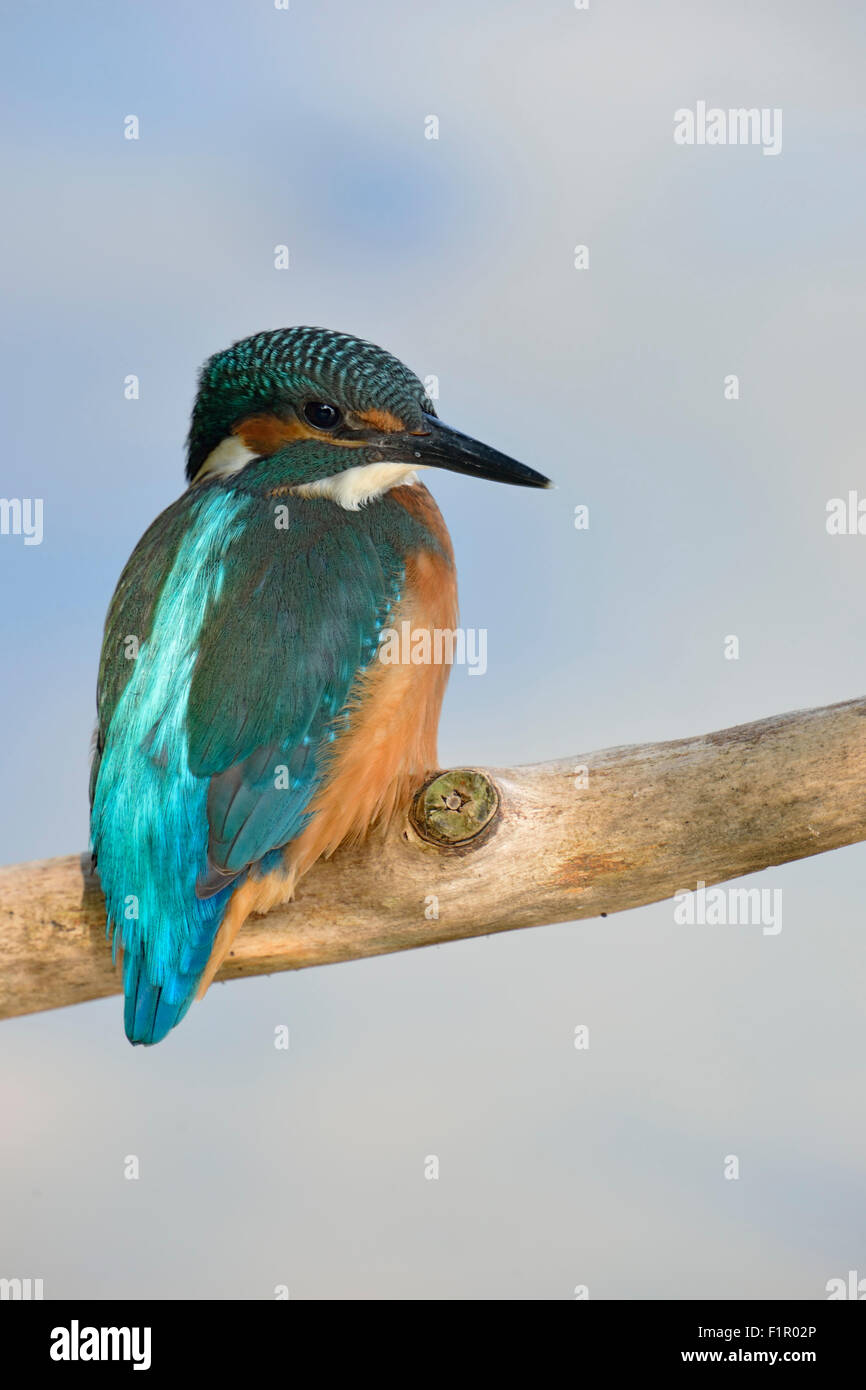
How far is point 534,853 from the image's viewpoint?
99.7 inches

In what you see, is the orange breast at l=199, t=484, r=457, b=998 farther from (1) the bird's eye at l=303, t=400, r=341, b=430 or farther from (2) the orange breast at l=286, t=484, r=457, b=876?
(1) the bird's eye at l=303, t=400, r=341, b=430

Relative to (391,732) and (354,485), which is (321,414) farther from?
(391,732)

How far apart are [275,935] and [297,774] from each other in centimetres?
44

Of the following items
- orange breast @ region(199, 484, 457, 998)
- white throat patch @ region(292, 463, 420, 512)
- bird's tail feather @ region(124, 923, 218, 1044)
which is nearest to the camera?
bird's tail feather @ region(124, 923, 218, 1044)

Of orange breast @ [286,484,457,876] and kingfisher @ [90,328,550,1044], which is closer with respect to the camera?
kingfisher @ [90,328,550,1044]

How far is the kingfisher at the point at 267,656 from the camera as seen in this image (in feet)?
7.48

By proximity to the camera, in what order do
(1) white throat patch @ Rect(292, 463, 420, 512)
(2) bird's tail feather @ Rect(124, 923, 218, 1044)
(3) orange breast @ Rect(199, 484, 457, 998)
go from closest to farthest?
1. (2) bird's tail feather @ Rect(124, 923, 218, 1044)
2. (3) orange breast @ Rect(199, 484, 457, 998)
3. (1) white throat patch @ Rect(292, 463, 420, 512)

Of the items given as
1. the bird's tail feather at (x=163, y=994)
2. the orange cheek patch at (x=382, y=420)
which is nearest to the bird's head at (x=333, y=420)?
the orange cheek patch at (x=382, y=420)

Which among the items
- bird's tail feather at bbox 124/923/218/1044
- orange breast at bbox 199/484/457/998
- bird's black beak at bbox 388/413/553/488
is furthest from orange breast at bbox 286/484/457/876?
bird's tail feather at bbox 124/923/218/1044

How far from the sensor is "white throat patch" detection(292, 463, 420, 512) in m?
2.50

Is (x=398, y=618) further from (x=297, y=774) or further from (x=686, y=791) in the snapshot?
(x=686, y=791)

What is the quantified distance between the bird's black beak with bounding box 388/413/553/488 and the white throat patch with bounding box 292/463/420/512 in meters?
0.04

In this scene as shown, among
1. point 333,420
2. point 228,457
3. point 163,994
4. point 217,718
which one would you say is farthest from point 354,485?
point 163,994

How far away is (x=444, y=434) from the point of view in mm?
2529
